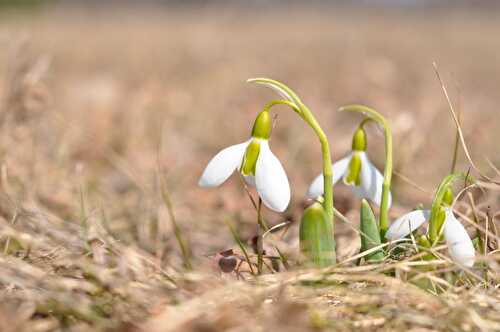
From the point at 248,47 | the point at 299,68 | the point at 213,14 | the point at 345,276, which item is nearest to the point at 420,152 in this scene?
the point at 345,276

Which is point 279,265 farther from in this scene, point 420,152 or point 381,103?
point 381,103

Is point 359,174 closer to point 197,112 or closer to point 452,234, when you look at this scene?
point 452,234

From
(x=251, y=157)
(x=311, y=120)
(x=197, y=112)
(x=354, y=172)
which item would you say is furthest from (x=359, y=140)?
(x=197, y=112)

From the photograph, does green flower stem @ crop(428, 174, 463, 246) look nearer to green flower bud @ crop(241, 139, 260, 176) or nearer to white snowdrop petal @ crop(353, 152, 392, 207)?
white snowdrop petal @ crop(353, 152, 392, 207)

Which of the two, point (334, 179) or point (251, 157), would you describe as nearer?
point (251, 157)

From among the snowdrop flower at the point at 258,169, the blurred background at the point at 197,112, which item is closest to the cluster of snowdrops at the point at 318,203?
the snowdrop flower at the point at 258,169
